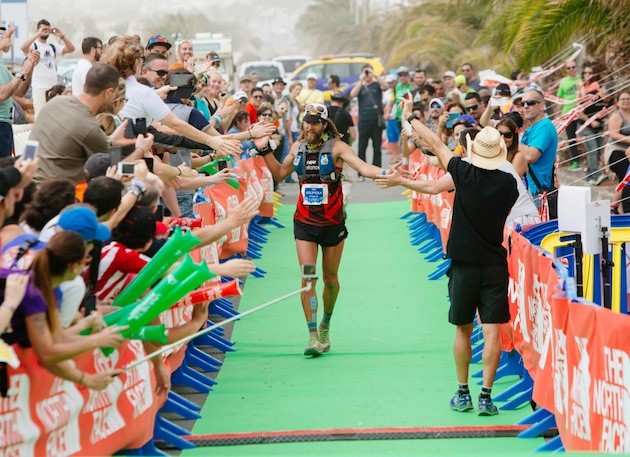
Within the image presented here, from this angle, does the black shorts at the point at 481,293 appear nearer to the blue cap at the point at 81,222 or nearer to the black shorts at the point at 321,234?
the black shorts at the point at 321,234

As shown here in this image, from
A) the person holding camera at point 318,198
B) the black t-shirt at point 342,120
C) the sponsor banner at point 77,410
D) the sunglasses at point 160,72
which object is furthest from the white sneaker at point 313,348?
the black t-shirt at point 342,120

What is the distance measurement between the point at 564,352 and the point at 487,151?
1796mm

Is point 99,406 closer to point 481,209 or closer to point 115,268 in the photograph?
point 115,268

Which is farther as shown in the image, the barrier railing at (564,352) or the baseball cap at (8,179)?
the barrier railing at (564,352)

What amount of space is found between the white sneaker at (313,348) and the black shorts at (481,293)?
7.77ft

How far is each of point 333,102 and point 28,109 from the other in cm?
685

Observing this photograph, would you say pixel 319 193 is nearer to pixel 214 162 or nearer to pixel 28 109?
pixel 214 162

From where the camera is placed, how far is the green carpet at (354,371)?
8.83 m

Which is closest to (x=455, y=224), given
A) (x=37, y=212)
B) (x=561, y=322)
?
(x=561, y=322)

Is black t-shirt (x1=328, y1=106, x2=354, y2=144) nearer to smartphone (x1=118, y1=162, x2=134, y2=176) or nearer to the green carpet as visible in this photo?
the green carpet

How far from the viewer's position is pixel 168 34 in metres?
113

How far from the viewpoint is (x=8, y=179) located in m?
6.45

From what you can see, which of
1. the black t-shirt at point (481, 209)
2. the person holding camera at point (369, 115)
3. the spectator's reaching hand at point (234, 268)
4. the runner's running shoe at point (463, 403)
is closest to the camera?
the spectator's reaching hand at point (234, 268)

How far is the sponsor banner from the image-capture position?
6238 millimetres
